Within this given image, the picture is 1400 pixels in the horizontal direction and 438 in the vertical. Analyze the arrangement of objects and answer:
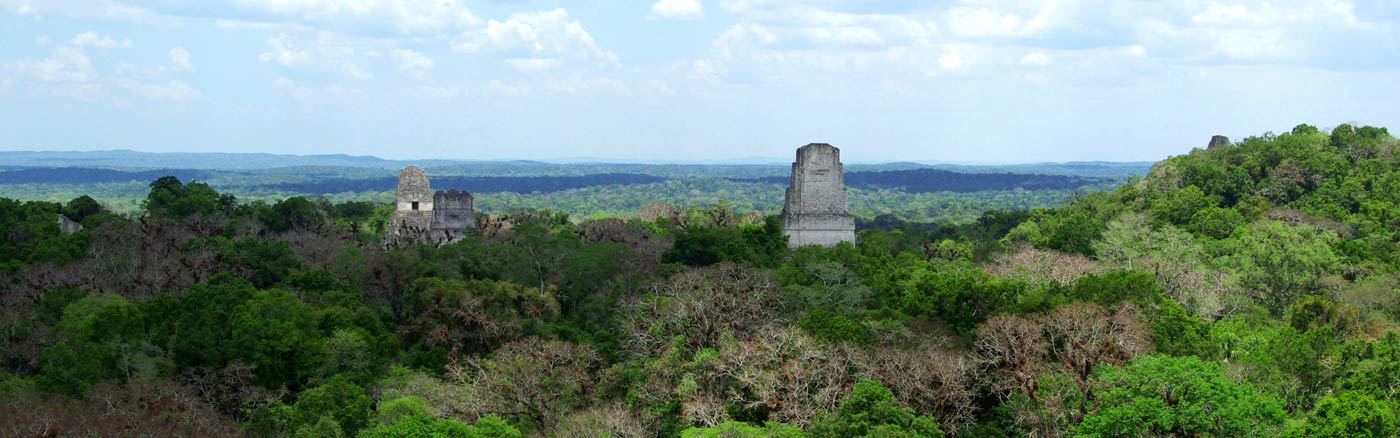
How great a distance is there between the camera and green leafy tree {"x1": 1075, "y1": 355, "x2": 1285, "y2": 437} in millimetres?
20047

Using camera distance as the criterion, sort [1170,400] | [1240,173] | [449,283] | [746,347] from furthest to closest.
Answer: [1240,173], [449,283], [746,347], [1170,400]

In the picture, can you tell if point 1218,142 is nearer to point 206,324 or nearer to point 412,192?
point 412,192

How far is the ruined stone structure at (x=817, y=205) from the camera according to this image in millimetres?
43000

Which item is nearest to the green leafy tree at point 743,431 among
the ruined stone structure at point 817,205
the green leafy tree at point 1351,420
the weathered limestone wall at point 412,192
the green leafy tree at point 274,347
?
the green leafy tree at point 1351,420

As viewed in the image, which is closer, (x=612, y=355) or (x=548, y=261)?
(x=612, y=355)

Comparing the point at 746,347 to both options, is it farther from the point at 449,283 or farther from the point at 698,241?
the point at 698,241

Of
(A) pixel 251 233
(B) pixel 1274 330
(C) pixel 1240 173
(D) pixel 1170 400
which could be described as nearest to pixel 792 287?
(B) pixel 1274 330

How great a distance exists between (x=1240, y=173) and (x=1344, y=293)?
694 inches

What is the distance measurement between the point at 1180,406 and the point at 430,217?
33.6 metres

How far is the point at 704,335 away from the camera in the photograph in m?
26.3

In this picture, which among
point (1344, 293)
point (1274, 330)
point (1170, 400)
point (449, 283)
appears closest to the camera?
point (1170, 400)

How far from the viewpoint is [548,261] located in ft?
130

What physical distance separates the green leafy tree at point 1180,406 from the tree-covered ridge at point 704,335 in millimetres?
38

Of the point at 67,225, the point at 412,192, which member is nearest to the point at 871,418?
the point at 412,192
